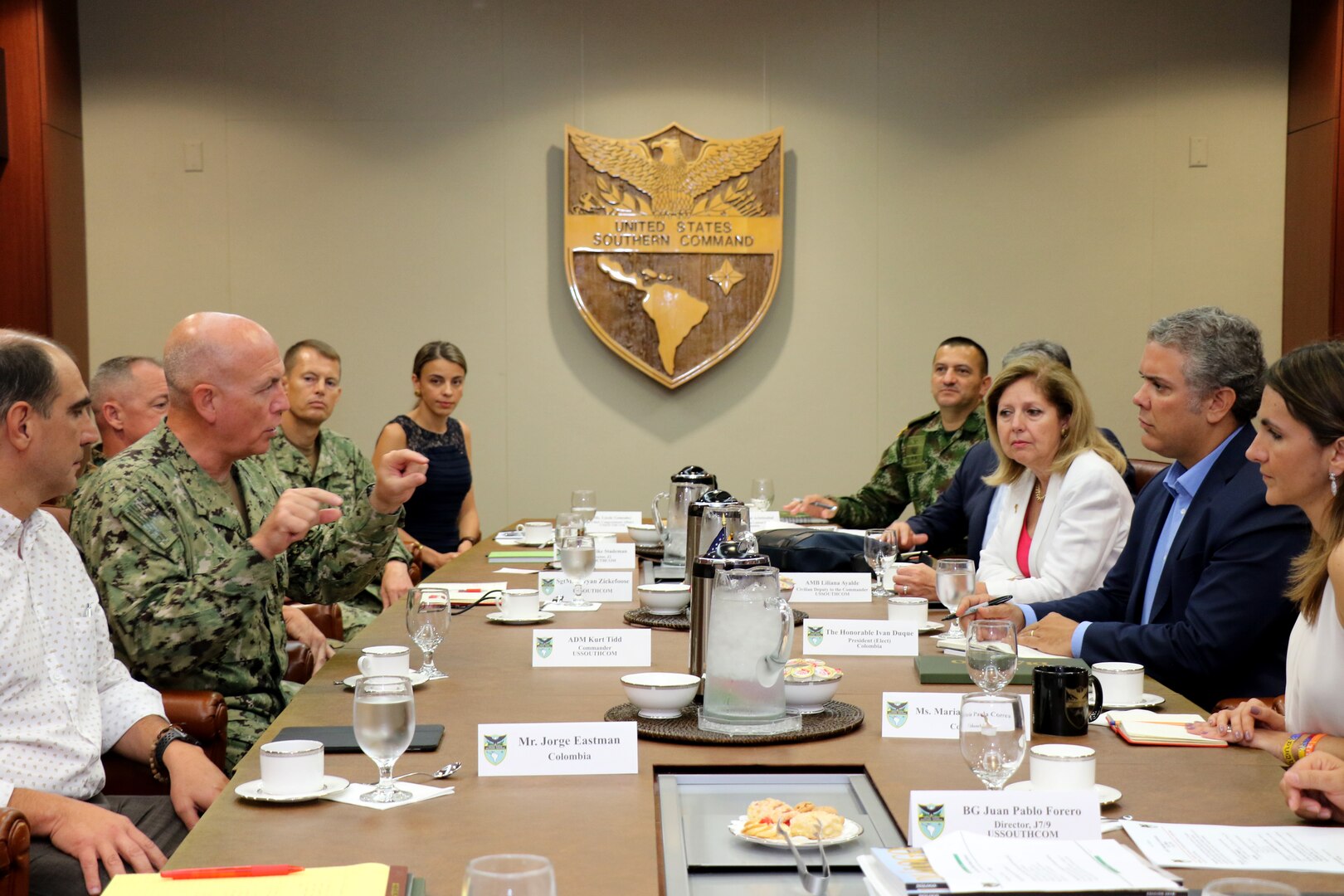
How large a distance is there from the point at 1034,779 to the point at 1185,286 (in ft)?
18.3

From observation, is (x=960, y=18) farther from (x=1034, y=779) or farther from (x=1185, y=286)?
(x=1034, y=779)

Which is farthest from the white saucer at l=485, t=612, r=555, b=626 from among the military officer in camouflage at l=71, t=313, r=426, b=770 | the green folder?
the green folder

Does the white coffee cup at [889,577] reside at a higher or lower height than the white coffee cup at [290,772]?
lower

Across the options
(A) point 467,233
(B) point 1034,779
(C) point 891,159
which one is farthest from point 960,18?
(B) point 1034,779

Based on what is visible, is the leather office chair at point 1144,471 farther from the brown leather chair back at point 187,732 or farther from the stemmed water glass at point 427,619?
the brown leather chair back at point 187,732

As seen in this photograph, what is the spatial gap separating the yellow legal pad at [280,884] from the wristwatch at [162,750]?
954mm

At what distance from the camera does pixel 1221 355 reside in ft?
8.98

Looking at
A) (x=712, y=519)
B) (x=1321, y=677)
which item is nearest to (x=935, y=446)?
(x=712, y=519)

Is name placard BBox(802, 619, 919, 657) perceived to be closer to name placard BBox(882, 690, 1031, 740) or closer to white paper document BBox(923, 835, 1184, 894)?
name placard BBox(882, 690, 1031, 740)

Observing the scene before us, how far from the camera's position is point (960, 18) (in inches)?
255

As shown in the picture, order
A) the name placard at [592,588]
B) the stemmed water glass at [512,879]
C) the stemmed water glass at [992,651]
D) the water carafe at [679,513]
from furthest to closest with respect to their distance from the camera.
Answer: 1. the water carafe at [679,513]
2. the name placard at [592,588]
3. the stemmed water glass at [992,651]
4. the stemmed water glass at [512,879]

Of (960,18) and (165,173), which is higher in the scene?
(960,18)

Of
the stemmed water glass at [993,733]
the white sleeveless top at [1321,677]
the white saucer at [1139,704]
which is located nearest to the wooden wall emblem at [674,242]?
the white saucer at [1139,704]

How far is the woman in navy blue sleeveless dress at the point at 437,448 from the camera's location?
5.44 metres
